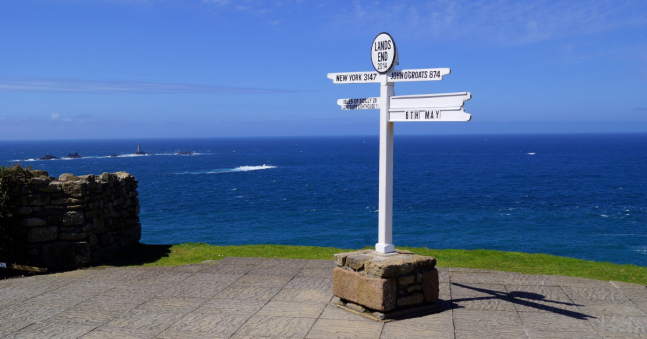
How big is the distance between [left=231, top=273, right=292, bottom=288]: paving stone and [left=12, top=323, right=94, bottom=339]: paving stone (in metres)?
2.75

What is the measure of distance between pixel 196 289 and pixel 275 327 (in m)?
2.49

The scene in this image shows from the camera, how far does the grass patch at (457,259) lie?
997 centimetres

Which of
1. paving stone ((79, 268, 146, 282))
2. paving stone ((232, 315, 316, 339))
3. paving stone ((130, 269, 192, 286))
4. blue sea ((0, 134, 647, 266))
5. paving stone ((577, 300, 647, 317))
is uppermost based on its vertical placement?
paving stone ((577, 300, 647, 317))

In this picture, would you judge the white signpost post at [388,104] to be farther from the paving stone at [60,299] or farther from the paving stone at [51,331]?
the paving stone at [60,299]

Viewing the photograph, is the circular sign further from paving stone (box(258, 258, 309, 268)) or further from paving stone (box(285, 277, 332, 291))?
paving stone (box(258, 258, 309, 268))

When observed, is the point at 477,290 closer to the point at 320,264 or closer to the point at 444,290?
the point at 444,290

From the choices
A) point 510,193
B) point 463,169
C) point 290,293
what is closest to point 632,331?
point 290,293

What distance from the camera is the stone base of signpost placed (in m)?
7.15

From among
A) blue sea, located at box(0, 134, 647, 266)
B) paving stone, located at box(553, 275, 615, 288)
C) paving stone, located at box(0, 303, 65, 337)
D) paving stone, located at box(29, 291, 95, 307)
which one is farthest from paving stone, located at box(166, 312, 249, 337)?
blue sea, located at box(0, 134, 647, 266)

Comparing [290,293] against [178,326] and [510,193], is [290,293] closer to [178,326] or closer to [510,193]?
[178,326]

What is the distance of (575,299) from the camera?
26.6 feet

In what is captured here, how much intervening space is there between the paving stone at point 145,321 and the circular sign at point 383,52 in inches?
183

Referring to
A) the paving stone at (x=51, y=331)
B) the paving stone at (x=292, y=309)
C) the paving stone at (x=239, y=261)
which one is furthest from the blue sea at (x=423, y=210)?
the paving stone at (x=51, y=331)

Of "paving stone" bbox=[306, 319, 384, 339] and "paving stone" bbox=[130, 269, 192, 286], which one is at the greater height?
"paving stone" bbox=[306, 319, 384, 339]
